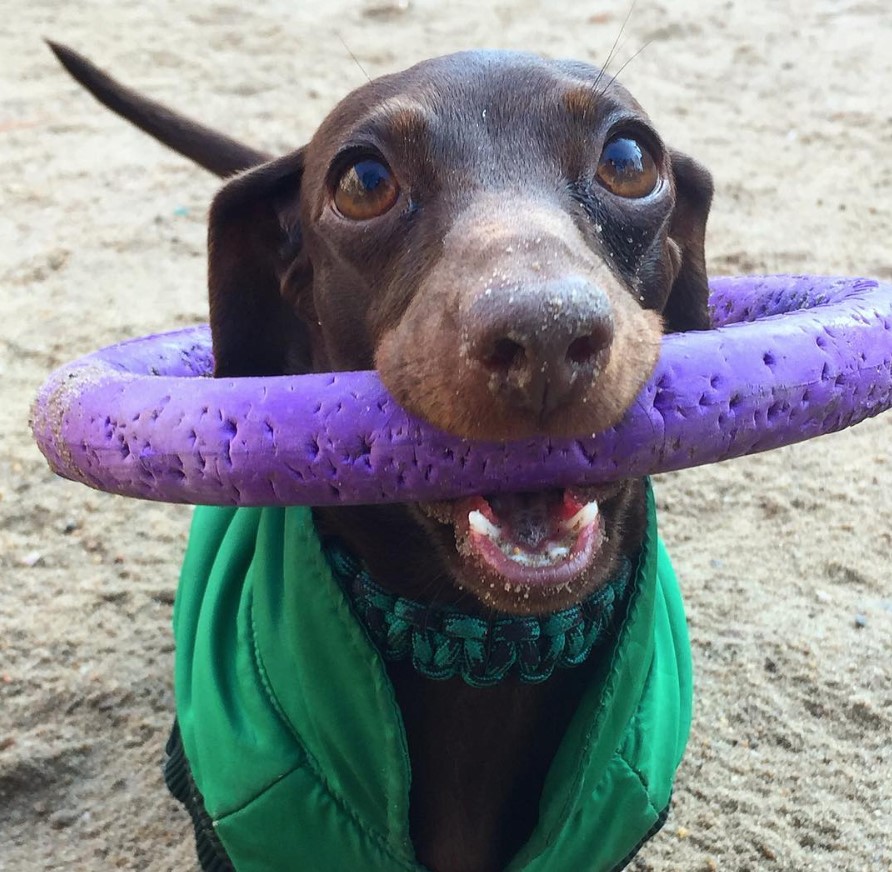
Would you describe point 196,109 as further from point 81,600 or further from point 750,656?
point 750,656

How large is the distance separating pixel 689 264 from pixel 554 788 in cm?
95

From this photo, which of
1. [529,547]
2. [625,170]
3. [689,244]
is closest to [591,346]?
[529,547]

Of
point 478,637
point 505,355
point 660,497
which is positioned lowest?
point 660,497

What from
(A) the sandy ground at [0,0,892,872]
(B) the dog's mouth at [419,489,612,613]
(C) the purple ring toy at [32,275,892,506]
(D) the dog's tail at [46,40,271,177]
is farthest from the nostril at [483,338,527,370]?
(D) the dog's tail at [46,40,271,177]

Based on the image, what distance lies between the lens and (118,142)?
17.1 ft

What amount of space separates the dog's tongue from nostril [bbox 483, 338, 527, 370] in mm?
276

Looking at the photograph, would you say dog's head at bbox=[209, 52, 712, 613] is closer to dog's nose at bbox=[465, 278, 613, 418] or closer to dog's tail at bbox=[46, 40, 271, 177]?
dog's nose at bbox=[465, 278, 613, 418]

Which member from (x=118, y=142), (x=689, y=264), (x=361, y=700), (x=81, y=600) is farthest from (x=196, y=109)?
(x=361, y=700)

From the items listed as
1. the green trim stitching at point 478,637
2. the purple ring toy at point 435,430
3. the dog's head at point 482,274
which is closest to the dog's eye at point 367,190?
the dog's head at point 482,274

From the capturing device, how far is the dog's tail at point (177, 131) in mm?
2549

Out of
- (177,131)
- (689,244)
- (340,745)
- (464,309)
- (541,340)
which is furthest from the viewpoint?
(177,131)

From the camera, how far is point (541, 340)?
1125 mm

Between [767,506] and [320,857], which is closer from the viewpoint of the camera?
[320,857]

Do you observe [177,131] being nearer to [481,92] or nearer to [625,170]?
[481,92]
